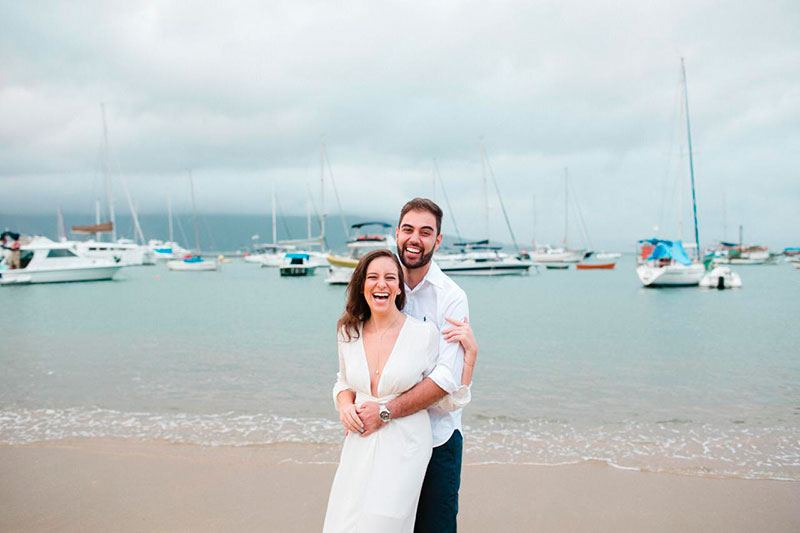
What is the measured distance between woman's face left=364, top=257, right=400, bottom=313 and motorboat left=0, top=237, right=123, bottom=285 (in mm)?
56493

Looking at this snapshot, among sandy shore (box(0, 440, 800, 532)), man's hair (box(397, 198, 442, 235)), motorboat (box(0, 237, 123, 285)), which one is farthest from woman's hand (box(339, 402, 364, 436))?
motorboat (box(0, 237, 123, 285))

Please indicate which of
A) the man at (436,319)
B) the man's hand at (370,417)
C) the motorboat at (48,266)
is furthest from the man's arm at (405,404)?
the motorboat at (48,266)

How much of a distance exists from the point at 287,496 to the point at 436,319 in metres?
3.46

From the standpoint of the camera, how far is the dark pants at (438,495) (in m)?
2.93

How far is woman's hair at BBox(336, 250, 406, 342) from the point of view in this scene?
2867 millimetres

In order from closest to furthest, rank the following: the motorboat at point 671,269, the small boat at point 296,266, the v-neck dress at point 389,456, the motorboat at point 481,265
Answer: the v-neck dress at point 389,456
the motorboat at point 671,269
the motorboat at point 481,265
the small boat at point 296,266

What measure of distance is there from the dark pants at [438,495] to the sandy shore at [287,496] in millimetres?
2165

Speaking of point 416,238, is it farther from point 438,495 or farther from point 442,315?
point 438,495

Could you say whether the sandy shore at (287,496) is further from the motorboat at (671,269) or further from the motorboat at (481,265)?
the motorboat at (481,265)

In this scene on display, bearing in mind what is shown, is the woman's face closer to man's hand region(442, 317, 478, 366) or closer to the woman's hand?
man's hand region(442, 317, 478, 366)

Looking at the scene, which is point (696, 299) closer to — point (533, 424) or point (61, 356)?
point (533, 424)

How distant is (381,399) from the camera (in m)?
2.75

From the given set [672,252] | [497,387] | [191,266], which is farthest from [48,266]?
[672,252]

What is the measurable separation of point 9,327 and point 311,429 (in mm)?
19897
